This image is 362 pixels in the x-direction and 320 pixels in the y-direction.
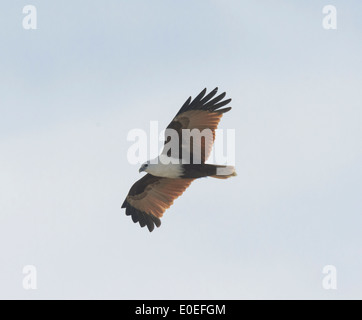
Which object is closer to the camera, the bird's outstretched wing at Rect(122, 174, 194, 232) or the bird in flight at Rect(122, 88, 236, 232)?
the bird in flight at Rect(122, 88, 236, 232)

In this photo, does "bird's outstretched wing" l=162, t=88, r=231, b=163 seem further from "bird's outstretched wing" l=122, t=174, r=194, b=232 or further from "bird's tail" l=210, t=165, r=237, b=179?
"bird's outstretched wing" l=122, t=174, r=194, b=232

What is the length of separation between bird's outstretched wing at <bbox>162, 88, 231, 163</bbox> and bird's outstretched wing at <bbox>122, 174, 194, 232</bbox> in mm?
1256

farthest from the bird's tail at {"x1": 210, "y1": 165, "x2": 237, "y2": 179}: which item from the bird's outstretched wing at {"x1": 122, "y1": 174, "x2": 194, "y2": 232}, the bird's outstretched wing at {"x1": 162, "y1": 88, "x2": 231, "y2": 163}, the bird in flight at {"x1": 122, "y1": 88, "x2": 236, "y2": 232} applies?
the bird's outstretched wing at {"x1": 122, "y1": 174, "x2": 194, "y2": 232}

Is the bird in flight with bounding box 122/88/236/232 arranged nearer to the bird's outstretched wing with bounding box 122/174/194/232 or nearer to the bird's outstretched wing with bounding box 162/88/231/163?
the bird's outstretched wing with bounding box 162/88/231/163

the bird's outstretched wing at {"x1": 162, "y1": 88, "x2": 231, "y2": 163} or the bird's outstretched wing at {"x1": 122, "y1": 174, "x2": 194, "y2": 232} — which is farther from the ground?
the bird's outstretched wing at {"x1": 162, "y1": 88, "x2": 231, "y2": 163}

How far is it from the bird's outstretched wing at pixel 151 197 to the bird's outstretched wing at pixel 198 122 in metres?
1.26

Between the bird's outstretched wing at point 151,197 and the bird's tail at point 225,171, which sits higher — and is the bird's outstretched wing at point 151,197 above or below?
below

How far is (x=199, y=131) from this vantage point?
16.7 metres

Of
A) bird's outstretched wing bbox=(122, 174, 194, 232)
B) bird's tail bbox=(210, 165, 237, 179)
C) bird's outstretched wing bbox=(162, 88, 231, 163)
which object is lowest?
bird's outstretched wing bbox=(122, 174, 194, 232)

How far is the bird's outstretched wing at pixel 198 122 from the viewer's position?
1661 centimetres

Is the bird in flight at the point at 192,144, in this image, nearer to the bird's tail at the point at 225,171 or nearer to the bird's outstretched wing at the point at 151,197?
the bird's tail at the point at 225,171

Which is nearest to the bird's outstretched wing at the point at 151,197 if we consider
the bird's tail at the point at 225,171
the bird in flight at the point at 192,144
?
the bird in flight at the point at 192,144

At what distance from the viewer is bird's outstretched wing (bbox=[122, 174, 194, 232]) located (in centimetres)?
1786
